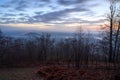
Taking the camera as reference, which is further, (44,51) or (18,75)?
(44,51)

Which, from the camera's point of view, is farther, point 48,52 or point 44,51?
point 48,52

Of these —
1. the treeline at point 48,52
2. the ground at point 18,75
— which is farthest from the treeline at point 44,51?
the ground at point 18,75

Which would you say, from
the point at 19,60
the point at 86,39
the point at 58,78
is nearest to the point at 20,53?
the point at 19,60

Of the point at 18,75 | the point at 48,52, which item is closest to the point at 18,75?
the point at 18,75

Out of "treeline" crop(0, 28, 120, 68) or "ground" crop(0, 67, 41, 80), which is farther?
"treeline" crop(0, 28, 120, 68)

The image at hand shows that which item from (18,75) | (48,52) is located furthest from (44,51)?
(18,75)

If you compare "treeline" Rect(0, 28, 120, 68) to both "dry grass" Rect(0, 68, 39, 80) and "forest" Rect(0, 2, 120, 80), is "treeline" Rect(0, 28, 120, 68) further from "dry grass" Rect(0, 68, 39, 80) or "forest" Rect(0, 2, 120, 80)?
"dry grass" Rect(0, 68, 39, 80)

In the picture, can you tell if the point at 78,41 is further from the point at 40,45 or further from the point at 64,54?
the point at 40,45

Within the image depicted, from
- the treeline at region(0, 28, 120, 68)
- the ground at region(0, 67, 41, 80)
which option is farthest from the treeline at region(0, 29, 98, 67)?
the ground at region(0, 67, 41, 80)

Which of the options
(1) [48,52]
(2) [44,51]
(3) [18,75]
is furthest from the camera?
(1) [48,52]

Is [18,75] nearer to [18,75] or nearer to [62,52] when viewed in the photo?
[18,75]

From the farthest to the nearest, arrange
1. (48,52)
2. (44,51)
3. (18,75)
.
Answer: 1. (48,52)
2. (44,51)
3. (18,75)

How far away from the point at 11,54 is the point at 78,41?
14968 mm

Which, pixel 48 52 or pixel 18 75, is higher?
pixel 48 52
